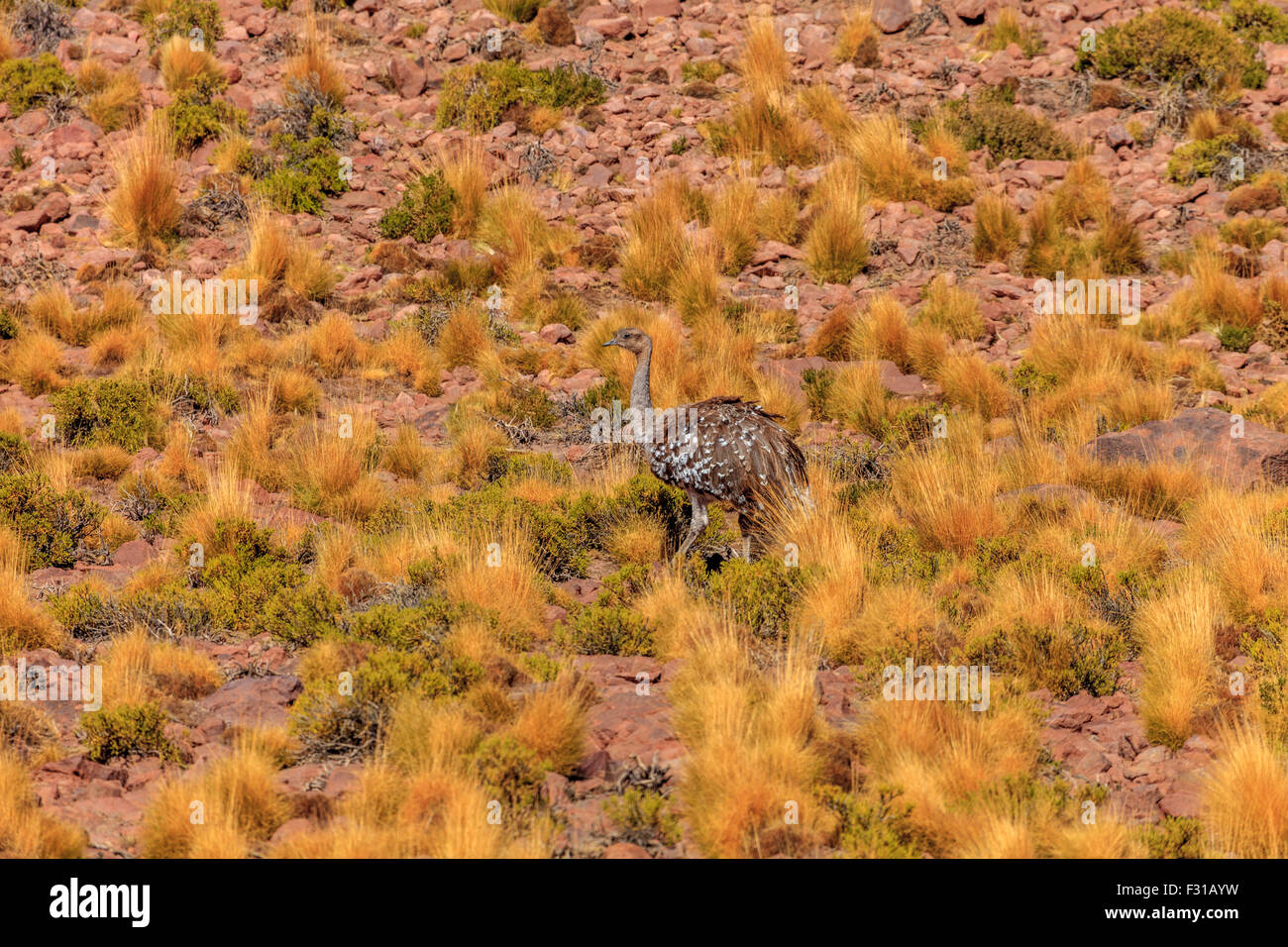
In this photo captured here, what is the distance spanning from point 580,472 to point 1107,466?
4703 mm

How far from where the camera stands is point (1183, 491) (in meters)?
11.9

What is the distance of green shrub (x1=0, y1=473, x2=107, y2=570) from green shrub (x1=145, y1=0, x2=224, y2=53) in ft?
35.8

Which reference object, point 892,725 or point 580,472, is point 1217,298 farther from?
point 892,725

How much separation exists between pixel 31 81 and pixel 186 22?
7.73 ft

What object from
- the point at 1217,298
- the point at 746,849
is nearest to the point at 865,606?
the point at 746,849

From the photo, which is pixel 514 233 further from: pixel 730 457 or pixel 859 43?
pixel 730 457

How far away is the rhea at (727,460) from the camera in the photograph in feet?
34.4

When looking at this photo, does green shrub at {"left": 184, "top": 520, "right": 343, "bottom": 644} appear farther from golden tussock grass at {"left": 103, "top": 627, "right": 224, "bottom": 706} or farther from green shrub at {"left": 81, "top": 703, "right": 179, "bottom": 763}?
green shrub at {"left": 81, "top": 703, "right": 179, "bottom": 763}

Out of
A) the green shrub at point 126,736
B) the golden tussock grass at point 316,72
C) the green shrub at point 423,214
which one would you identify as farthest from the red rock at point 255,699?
the golden tussock grass at point 316,72

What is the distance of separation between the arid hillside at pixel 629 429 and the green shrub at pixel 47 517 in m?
0.04

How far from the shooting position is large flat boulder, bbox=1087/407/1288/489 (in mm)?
12266

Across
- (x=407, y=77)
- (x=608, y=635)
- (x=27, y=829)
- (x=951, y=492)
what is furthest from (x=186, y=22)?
(x=27, y=829)

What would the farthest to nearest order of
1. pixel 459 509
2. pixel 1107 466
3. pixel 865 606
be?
pixel 1107 466 → pixel 459 509 → pixel 865 606

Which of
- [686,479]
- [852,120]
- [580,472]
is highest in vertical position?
[852,120]
